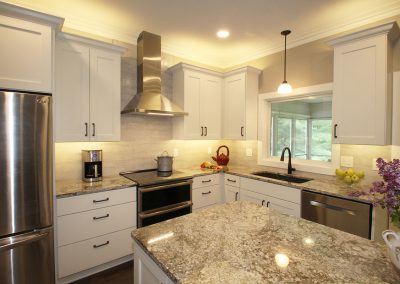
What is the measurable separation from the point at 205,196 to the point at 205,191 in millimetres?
71

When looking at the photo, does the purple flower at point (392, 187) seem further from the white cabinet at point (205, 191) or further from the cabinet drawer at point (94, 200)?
the white cabinet at point (205, 191)

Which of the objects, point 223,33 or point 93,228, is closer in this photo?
point 93,228

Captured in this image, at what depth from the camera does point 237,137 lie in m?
3.38

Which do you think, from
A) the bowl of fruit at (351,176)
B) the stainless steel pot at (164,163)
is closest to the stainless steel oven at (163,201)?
the stainless steel pot at (164,163)

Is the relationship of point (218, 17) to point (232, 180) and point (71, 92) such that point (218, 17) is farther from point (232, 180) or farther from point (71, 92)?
point (232, 180)

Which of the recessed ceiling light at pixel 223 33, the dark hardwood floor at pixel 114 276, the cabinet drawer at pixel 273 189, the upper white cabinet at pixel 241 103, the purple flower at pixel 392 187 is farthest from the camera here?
the upper white cabinet at pixel 241 103

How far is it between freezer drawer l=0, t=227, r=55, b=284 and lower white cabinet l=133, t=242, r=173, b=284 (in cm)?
110

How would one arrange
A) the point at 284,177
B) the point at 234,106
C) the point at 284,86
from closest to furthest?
the point at 284,86
the point at 284,177
the point at 234,106

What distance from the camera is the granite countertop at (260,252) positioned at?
2.72 feet

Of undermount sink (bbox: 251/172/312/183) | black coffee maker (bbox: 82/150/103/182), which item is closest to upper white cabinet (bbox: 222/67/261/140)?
undermount sink (bbox: 251/172/312/183)

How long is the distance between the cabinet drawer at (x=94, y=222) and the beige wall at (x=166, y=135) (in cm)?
66

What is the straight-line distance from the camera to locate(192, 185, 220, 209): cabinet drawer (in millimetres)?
2947

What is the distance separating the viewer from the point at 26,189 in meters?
1.71

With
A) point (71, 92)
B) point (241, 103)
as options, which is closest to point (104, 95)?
point (71, 92)
